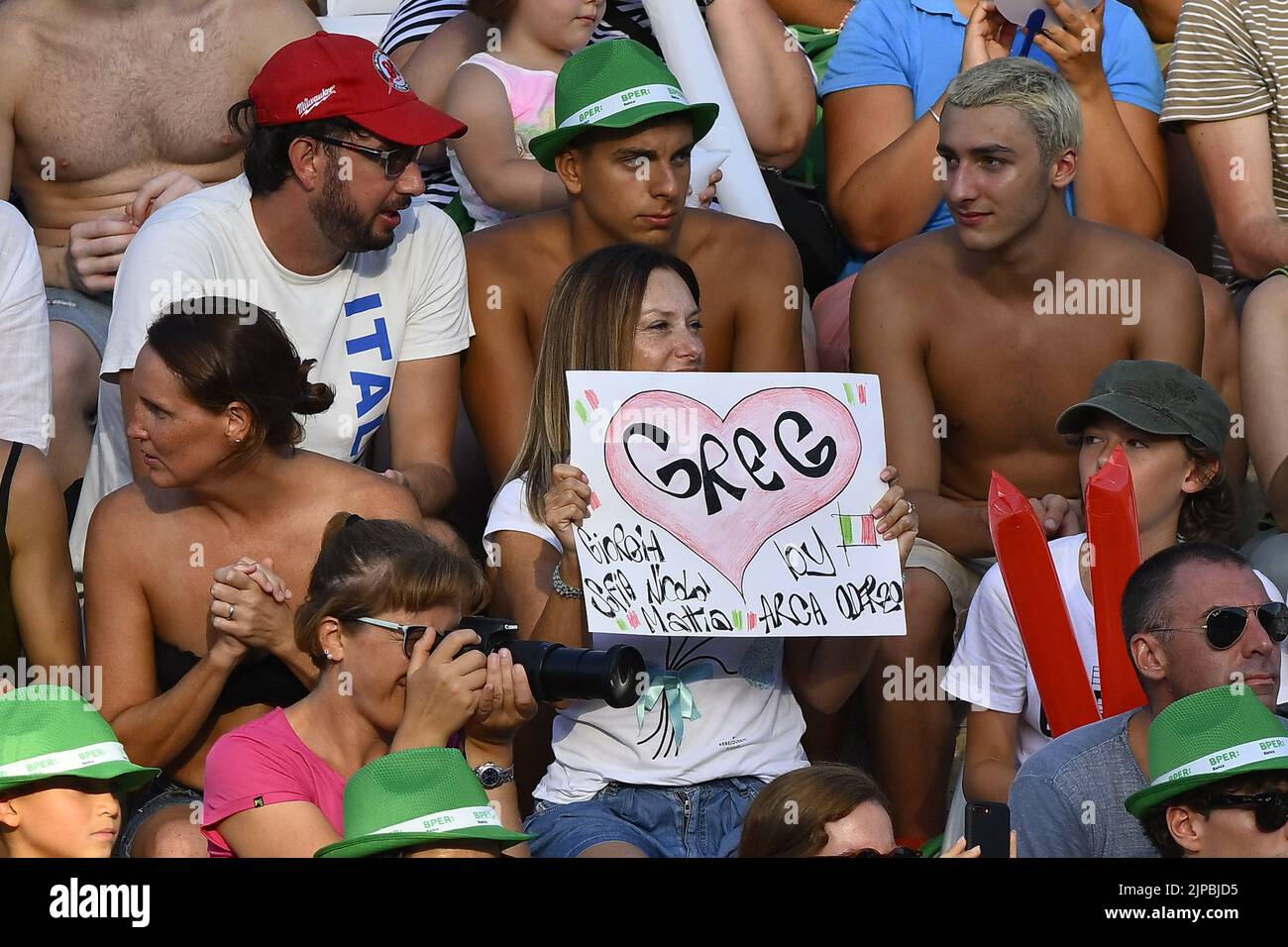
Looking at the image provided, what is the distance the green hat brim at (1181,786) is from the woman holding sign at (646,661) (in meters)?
0.78

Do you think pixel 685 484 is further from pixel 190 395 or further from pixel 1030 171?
pixel 1030 171

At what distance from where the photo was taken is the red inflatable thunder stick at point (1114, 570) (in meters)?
3.67

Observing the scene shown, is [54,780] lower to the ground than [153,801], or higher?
higher

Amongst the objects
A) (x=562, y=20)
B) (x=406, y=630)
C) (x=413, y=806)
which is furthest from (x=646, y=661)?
(x=562, y=20)

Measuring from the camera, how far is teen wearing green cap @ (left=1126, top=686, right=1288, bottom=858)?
9.85 feet

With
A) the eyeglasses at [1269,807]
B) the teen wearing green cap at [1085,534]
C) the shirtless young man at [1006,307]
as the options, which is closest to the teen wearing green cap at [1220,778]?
the eyeglasses at [1269,807]

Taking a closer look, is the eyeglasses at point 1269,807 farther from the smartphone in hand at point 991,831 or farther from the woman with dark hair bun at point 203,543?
the woman with dark hair bun at point 203,543

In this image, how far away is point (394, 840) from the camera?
2801 mm

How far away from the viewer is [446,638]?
3324 millimetres

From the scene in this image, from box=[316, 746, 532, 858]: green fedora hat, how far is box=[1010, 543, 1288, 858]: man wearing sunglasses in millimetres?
1011

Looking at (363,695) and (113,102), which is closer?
(363,695)

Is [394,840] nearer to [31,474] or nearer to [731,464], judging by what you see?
[731,464]

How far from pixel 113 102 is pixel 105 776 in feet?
7.71
